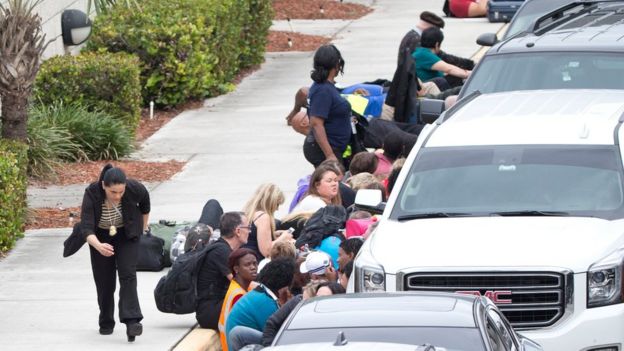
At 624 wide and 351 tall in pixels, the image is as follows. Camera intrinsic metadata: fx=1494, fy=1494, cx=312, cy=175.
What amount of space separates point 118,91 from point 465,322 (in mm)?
12919

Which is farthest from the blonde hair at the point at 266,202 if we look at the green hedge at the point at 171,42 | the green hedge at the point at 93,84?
the green hedge at the point at 171,42

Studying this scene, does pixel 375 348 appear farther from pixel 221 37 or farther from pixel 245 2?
pixel 245 2

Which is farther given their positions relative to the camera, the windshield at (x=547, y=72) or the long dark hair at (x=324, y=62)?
the long dark hair at (x=324, y=62)

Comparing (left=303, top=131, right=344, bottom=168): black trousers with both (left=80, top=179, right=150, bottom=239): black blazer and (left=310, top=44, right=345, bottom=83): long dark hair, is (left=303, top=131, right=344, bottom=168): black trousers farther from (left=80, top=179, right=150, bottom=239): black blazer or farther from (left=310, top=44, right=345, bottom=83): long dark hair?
(left=80, top=179, right=150, bottom=239): black blazer

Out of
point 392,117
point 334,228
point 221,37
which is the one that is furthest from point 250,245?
point 221,37

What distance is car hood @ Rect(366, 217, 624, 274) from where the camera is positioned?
917 centimetres

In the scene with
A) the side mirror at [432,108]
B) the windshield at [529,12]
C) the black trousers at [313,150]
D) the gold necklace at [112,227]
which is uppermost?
the side mirror at [432,108]

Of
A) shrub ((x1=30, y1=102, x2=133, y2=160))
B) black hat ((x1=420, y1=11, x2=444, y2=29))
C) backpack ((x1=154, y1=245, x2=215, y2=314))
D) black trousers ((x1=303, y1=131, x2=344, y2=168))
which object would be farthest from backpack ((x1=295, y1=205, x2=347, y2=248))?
black hat ((x1=420, y1=11, x2=444, y2=29))

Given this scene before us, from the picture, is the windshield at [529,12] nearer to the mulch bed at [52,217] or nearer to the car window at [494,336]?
the mulch bed at [52,217]

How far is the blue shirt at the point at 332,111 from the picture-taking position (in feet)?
49.0

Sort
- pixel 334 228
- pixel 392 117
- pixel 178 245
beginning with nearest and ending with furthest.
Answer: pixel 334 228
pixel 178 245
pixel 392 117

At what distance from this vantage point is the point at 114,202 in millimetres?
11211

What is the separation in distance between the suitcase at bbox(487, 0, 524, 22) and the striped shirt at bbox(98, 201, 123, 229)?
23.0 metres

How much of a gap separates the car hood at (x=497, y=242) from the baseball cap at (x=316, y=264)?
2.59 feet
